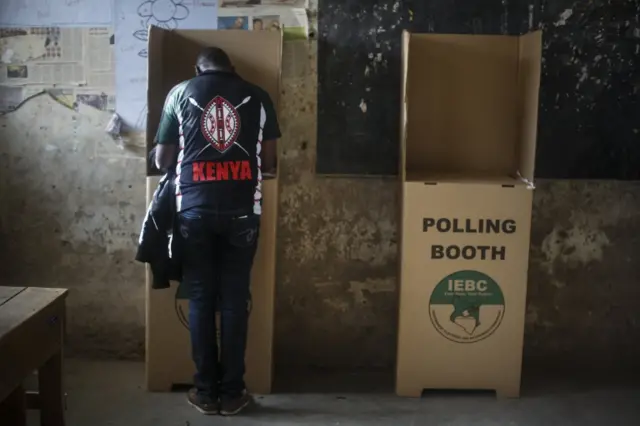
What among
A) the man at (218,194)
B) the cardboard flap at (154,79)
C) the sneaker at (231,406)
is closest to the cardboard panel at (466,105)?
the man at (218,194)

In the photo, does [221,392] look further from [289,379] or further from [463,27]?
[463,27]

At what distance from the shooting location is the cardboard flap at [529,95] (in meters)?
3.24

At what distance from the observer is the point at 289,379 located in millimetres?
3572

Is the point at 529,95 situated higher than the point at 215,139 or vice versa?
the point at 529,95

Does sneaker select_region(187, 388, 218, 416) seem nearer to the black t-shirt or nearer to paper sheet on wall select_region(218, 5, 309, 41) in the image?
the black t-shirt

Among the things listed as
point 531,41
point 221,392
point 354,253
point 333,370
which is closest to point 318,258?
point 354,253

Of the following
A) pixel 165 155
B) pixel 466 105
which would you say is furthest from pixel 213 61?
pixel 466 105

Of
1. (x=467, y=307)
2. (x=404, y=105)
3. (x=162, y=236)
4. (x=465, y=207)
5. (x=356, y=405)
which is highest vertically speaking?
(x=404, y=105)

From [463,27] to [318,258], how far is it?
127 centimetres

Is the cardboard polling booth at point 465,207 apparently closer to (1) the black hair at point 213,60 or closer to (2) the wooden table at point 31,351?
(1) the black hair at point 213,60

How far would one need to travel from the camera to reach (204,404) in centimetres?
317

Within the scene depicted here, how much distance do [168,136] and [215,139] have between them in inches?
8.1

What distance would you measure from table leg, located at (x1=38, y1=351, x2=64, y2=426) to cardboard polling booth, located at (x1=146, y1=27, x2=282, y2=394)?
0.94 m

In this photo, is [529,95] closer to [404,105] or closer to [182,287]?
[404,105]
